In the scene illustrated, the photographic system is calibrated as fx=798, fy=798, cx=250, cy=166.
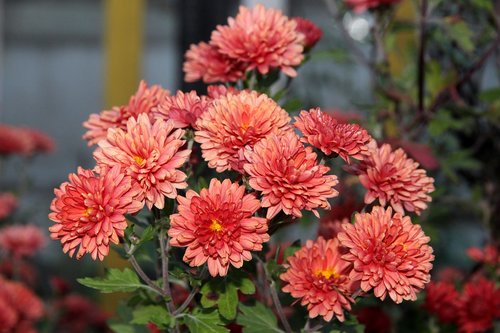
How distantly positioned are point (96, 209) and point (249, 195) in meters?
0.18

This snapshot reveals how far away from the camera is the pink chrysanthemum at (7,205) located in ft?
7.41

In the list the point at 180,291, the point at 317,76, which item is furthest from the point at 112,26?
the point at 180,291

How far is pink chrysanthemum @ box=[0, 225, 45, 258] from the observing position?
2.13 metres

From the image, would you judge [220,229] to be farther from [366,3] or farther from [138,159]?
[366,3]

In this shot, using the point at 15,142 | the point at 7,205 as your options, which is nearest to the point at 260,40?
the point at 7,205

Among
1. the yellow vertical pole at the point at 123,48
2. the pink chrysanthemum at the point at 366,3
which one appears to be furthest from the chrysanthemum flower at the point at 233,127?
the yellow vertical pole at the point at 123,48

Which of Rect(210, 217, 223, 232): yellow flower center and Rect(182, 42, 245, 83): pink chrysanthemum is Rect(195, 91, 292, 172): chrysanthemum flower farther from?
Rect(182, 42, 245, 83): pink chrysanthemum

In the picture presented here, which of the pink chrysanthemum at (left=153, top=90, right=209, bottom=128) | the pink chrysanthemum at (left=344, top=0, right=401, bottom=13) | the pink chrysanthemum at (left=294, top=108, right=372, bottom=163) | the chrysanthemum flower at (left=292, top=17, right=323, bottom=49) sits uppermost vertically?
the pink chrysanthemum at (left=344, top=0, right=401, bottom=13)

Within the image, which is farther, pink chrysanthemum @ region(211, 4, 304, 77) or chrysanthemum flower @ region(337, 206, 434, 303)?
pink chrysanthemum @ region(211, 4, 304, 77)

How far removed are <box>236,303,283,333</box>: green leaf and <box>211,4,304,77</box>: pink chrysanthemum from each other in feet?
1.10

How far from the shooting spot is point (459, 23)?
168 cm

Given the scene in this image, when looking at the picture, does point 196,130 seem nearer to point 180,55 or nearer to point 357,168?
point 357,168

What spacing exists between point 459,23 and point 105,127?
0.87 metres

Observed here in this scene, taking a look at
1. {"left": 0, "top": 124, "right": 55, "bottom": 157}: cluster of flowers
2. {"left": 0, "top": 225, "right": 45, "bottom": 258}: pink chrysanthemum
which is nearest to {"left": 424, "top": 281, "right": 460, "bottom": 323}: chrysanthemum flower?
{"left": 0, "top": 225, "right": 45, "bottom": 258}: pink chrysanthemum
